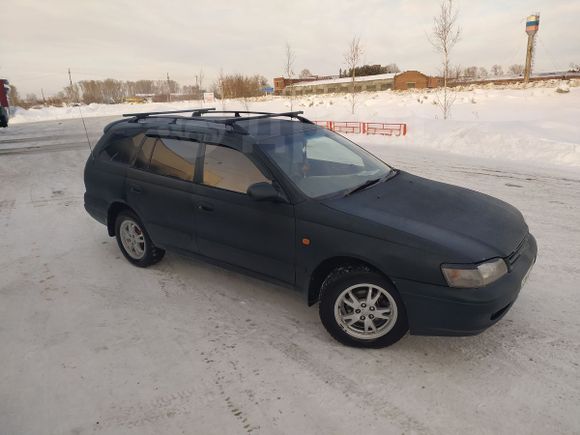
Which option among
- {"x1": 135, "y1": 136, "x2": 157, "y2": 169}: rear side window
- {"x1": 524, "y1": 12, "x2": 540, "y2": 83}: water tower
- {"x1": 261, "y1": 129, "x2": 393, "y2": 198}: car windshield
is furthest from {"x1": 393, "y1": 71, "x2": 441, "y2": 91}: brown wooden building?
{"x1": 135, "y1": 136, "x2": 157, "y2": 169}: rear side window

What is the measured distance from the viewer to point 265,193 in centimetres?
323

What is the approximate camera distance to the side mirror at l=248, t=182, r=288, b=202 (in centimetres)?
323

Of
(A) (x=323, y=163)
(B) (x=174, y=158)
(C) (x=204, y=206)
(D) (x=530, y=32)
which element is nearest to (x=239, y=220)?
(C) (x=204, y=206)

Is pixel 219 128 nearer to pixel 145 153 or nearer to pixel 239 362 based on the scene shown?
pixel 145 153

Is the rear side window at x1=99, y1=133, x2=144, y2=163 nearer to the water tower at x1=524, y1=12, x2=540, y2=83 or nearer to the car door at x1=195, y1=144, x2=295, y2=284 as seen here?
the car door at x1=195, y1=144, x2=295, y2=284

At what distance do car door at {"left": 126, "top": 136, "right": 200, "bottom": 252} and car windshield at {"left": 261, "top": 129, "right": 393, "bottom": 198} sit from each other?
922 mm

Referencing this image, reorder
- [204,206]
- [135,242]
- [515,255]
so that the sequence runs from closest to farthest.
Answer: [515,255] → [204,206] → [135,242]

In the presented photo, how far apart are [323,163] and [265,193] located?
896mm

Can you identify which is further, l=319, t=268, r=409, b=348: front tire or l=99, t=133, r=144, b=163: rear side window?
l=99, t=133, r=144, b=163: rear side window

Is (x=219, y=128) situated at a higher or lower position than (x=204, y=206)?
higher

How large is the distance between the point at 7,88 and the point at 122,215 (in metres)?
26.8

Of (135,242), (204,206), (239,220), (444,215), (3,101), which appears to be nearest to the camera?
(444,215)

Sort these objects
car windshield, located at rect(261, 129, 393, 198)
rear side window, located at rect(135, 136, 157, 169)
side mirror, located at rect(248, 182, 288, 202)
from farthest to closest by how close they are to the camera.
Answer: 1. rear side window, located at rect(135, 136, 157, 169)
2. car windshield, located at rect(261, 129, 393, 198)
3. side mirror, located at rect(248, 182, 288, 202)

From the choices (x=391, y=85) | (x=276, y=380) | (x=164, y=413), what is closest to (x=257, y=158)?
(x=276, y=380)
